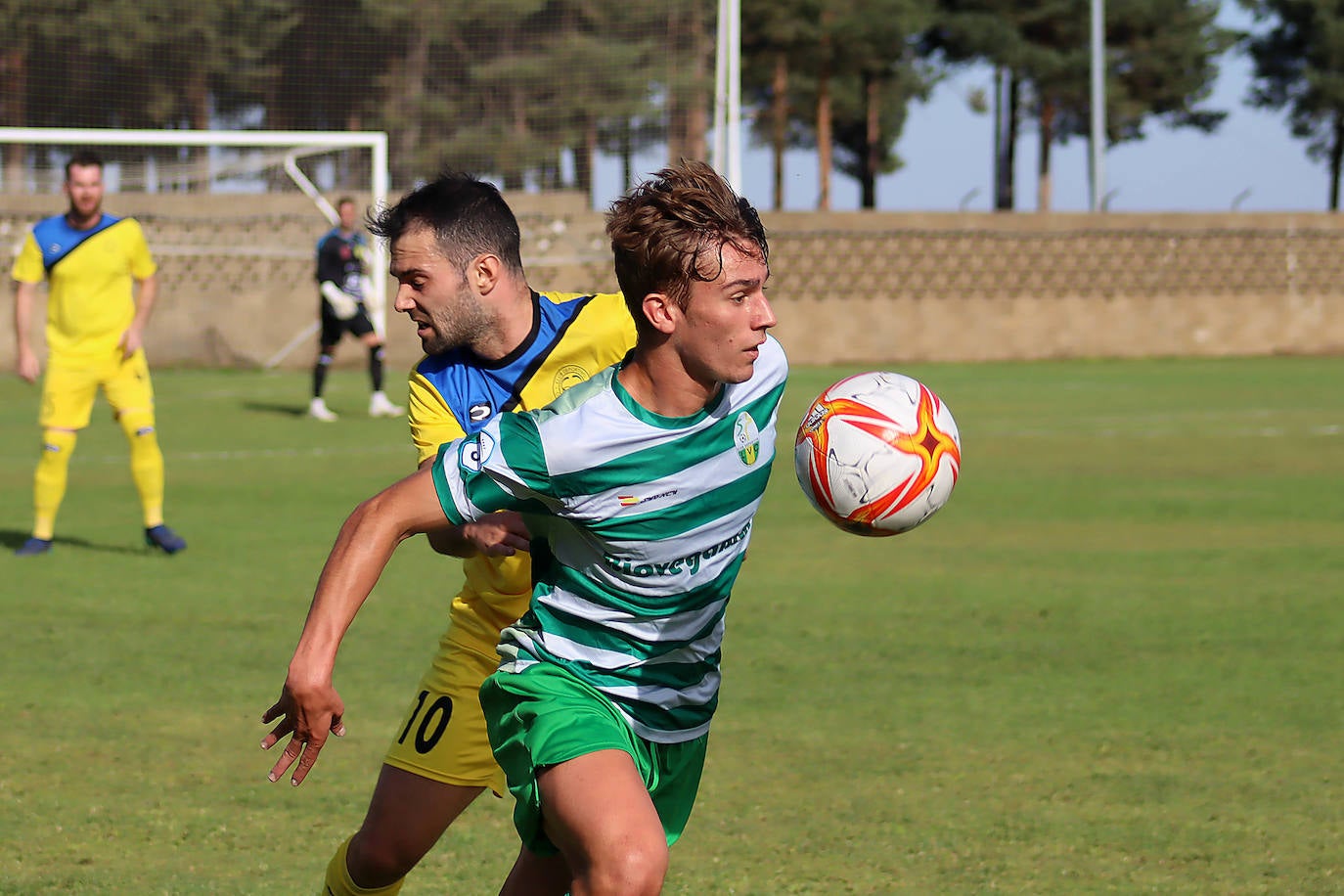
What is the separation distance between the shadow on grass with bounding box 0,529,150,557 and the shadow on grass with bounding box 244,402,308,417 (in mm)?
8101

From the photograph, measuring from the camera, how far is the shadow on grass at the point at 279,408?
18.7 m

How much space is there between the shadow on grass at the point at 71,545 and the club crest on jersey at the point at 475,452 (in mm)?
7096

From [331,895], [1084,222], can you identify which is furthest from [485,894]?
[1084,222]

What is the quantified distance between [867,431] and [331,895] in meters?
1.72

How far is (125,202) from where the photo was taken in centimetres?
2705

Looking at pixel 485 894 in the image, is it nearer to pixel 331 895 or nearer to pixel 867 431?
pixel 331 895

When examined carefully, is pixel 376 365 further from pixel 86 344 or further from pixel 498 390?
pixel 498 390

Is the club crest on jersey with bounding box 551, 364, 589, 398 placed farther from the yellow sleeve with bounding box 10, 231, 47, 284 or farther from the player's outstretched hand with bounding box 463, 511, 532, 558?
the yellow sleeve with bounding box 10, 231, 47, 284

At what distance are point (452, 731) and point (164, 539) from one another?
20.7 ft

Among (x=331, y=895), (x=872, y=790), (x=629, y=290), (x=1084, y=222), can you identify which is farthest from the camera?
(x=1084, y=222)

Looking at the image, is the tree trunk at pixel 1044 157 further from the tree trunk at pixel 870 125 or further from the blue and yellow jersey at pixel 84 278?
the blue and yellow jersey at pixel 84 278

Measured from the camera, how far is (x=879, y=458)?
4113 mm

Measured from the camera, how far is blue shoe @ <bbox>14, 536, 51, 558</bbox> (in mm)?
9625

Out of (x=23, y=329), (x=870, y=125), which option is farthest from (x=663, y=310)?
(x=870, y=125)
